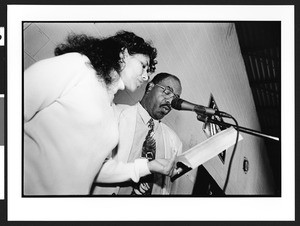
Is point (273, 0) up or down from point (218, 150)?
up

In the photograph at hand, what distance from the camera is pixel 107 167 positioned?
7.84ft

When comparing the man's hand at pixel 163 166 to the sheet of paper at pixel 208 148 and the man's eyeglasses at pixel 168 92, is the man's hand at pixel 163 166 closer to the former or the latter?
the sheet of paper at pixel 208 148

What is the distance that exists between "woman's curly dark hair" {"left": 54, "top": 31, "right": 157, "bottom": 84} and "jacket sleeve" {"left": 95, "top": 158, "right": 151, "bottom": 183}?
20.9 inches

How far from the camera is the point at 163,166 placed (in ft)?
8.07

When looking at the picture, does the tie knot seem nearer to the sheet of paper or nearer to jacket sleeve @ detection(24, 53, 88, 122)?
the sheet of paper

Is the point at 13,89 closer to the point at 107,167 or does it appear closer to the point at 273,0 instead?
the point at 107,167

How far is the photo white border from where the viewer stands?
96.3 inches

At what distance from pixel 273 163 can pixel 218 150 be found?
1.23ft

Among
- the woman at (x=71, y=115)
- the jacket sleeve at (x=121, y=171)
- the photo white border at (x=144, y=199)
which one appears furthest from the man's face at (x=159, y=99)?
the photo white border at (x=144, y=199)

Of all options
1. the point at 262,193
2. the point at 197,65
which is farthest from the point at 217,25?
the point at 262,193

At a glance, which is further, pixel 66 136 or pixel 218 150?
pixel 218 150

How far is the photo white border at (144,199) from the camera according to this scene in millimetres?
2445

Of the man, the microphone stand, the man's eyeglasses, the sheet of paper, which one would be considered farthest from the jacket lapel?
the microphone stand

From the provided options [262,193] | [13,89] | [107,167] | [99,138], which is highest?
[13,89]
